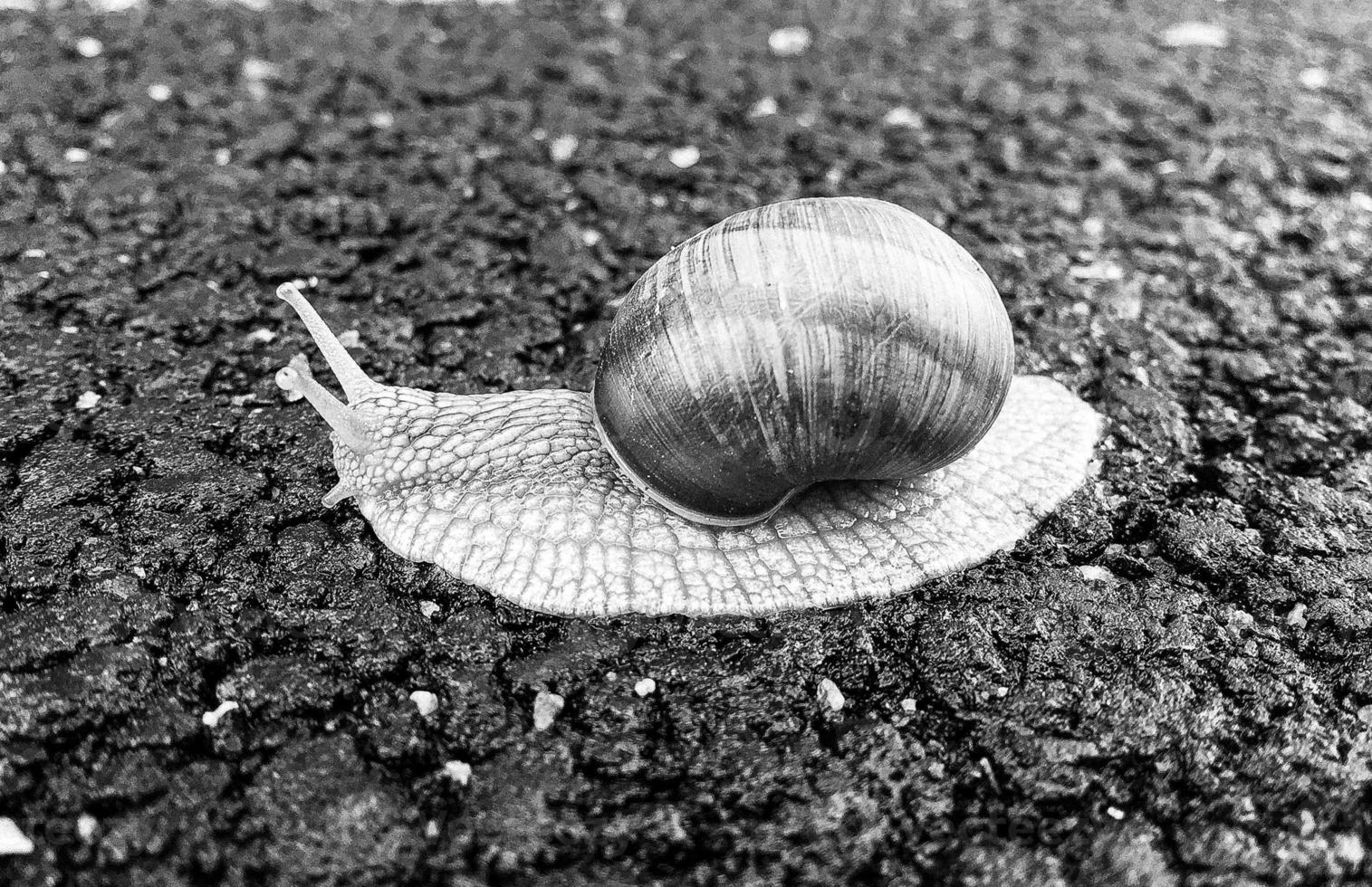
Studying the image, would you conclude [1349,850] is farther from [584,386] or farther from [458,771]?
[584,386]

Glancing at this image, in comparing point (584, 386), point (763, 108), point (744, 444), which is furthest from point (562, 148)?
point (744, 444)

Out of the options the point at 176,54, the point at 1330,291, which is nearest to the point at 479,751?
the point at 1330,291

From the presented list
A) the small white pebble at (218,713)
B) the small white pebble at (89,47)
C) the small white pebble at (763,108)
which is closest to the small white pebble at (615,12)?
the small white pebble at (763,108)

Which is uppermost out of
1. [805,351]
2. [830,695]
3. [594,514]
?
[805,351]

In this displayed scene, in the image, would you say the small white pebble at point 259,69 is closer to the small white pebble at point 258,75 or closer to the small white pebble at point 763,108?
the small white pebble at point 258,75

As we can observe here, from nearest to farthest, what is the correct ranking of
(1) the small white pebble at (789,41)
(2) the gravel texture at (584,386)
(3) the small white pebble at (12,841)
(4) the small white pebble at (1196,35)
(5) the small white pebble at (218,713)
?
(3) the small white pebble at (12,841) → (2) the gravel texture at (584,386) → (5) the small white pebble at (218,713) → (1) the small white pebble at (789,41) → (4) the small white pebble at (1196,35)

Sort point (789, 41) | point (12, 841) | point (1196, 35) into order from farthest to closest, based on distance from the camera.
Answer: point (1196, 35) < point (789, 41) < point (12, 841)

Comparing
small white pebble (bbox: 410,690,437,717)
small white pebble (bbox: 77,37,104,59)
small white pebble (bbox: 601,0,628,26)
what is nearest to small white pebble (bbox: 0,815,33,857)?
small white pebble (bbox: 410,690,437,717)
